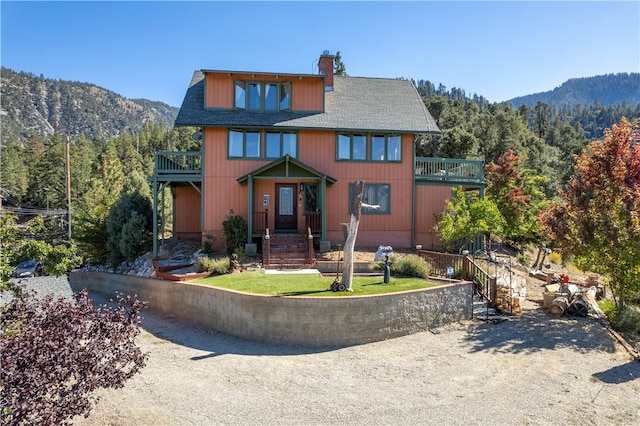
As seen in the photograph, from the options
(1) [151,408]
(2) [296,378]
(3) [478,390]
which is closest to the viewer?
(1) [151,408]

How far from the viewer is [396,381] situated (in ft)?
28.8

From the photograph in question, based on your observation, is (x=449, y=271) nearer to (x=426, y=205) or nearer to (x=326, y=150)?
(x=426, y=205)

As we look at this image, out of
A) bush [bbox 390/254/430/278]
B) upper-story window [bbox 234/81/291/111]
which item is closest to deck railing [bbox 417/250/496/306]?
bush [bbox 390/254/430/278]

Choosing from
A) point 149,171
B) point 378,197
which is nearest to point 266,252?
point 378,197

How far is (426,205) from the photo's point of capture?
20000 mm

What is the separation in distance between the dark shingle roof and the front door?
2.89 meters

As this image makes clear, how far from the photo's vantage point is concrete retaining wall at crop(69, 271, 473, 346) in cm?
1084

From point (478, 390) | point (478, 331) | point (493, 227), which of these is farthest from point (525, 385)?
point (493, 227)

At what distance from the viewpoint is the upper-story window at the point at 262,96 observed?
62.4 feet

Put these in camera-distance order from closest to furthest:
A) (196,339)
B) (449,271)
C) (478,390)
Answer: (478,390), (196,339), (449,271)

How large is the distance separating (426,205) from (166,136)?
9039 centimetres

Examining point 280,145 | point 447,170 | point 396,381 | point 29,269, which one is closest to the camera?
point 396,381

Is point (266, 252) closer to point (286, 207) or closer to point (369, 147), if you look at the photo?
point (286, 207)

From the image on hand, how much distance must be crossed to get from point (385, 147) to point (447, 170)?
11.3ft
